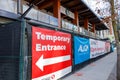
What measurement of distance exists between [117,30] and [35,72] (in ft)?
14.7

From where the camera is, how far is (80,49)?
10.7 meters

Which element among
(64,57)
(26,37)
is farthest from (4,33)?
(64,57)

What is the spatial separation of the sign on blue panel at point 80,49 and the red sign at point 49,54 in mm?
1282

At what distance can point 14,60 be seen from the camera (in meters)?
5.38

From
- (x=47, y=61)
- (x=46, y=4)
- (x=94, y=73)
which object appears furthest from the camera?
(x=46, y=4)

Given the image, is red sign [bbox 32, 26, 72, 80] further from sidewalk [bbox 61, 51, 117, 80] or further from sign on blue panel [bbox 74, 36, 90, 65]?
sign on blue panel [bbox 74, 36, 90, 65]

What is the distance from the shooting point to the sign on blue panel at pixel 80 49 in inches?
390

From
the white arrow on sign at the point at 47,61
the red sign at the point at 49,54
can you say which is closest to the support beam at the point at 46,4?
the red sign at the point at 49,54

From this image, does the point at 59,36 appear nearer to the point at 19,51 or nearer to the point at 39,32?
the point at 39,32

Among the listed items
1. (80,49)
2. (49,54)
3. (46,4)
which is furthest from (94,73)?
(46,4)

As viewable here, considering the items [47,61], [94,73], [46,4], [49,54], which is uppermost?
[46,4]

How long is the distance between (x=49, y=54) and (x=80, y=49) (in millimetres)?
4350

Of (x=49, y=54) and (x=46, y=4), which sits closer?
(x=49, y=54)

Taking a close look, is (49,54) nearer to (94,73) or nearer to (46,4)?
(94,73)
